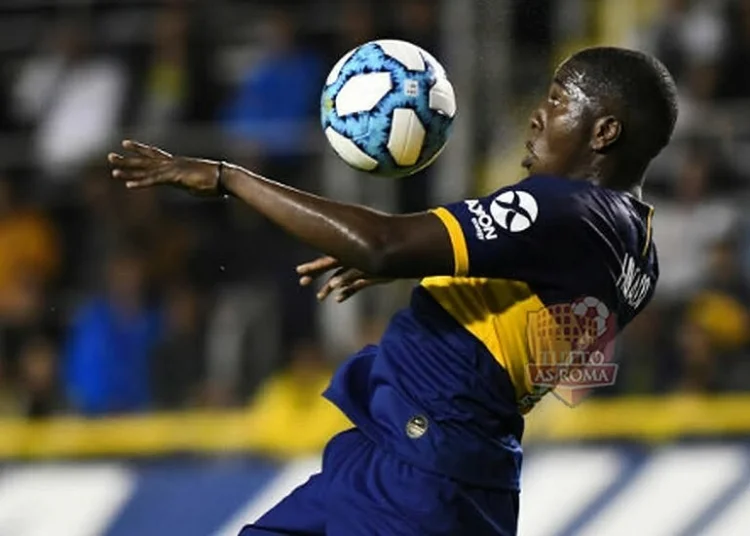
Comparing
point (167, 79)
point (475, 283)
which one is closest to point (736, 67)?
point (167, 79)

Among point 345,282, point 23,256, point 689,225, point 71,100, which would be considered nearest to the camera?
point 345,282

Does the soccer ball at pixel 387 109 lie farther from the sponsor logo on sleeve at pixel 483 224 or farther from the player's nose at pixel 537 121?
the sponsor logo on sleeve at pixel 483 224

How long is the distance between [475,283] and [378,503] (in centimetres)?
62

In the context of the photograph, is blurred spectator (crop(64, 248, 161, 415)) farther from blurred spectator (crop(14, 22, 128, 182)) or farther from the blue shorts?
the blue shorts

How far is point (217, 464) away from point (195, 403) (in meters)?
1.02

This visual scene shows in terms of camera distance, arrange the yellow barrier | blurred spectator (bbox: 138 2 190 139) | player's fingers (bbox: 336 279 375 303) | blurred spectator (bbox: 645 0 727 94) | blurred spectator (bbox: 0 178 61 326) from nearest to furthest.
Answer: player's fingers (bbox: 336 279 375 303) < the yellow barrier < blurred spectator (bbox: 645 0 727 94) < blurred spectator (bbox: 0 178 61 326) < blurred spectator (bbox: 138 2 190 139)

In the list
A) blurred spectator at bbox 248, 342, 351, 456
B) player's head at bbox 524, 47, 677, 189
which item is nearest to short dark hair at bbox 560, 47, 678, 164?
player's head at bbox 524, 47, 677, 189

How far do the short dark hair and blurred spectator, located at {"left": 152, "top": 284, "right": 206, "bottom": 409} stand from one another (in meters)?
4.91

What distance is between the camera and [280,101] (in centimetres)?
1052

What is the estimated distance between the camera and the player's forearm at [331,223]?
4457mm

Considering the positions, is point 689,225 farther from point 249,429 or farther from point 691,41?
point 249,429

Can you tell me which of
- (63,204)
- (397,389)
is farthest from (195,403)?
(397,389)

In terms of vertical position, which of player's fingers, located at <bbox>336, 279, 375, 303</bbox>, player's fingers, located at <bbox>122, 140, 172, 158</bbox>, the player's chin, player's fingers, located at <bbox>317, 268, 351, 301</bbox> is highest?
player's fingers, located at <bbox>122, 140, 172, 158</bbox>

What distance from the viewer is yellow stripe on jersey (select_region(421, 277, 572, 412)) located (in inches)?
187
